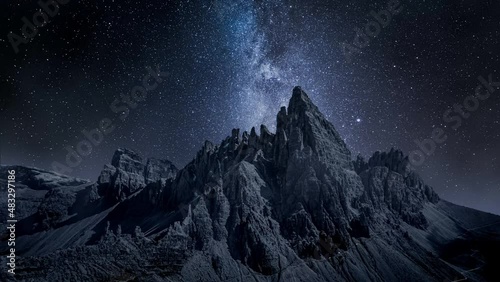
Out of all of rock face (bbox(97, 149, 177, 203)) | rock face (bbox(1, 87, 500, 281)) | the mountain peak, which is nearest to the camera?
rock face (bbox(1, 87, 500, 281))

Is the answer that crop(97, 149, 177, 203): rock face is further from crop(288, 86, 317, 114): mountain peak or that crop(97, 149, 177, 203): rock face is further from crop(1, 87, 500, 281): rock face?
crop(288, 86, 317, 114): mountain peak

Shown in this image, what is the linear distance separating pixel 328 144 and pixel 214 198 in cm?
4818

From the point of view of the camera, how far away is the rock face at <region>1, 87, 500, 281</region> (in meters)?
60.6

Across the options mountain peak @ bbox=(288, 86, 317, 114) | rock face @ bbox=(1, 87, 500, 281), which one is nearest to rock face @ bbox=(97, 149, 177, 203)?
rock face @ bbox=(1, 87, 500, 281)

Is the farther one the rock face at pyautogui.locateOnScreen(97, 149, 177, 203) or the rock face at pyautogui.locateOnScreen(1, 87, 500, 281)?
the rock face at pyautogui.locateOnScreen(97, 149, 177, 203)

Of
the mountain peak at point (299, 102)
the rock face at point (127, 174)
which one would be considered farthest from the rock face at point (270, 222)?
the rock face at point (127, 174)

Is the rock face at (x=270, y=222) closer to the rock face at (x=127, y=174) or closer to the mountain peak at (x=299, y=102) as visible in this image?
the mountain peak at (x=299, y=102)

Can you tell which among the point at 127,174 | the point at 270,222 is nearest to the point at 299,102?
the point at 270,222

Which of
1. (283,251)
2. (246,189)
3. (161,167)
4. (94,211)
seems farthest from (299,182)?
(161,167)

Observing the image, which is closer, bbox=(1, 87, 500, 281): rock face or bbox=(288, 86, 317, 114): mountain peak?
bbox=(1, 87, 500, 281): rock face

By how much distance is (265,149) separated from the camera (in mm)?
108000

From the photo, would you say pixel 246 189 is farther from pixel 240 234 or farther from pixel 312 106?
pixel 312 106

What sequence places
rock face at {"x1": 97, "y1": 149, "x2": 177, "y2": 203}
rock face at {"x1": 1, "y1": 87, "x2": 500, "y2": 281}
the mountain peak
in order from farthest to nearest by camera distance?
rock face at {"x1": 97, "y1": 149, "x2": 177, "y2": 203} → the mountain peak → rock face at {"x1": 1, "y1": 87, "x2": 500, "y2": 281}

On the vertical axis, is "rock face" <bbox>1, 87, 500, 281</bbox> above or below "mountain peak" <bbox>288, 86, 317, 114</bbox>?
below
